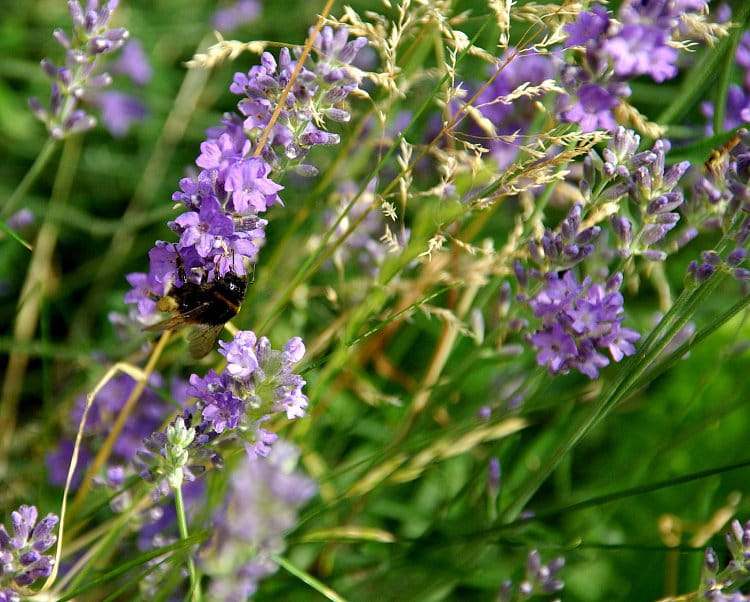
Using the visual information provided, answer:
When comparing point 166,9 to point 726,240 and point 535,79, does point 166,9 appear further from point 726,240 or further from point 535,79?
point 726,240

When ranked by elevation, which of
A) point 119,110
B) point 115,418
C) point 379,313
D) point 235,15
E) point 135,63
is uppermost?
point 379,313

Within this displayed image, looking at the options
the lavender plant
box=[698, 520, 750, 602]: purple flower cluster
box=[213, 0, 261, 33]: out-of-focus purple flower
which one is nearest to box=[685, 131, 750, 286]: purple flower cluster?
the lavender plant

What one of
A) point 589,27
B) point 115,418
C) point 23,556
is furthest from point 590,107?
point 115,418

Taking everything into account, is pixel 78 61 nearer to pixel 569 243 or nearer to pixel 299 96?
pixel 299 96

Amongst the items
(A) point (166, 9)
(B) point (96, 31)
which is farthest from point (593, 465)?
(A) point (166, 9)

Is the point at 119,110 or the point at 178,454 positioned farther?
the point at 119,110

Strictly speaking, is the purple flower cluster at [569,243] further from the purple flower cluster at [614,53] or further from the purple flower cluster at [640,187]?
the purple flower cluster at [614,53]

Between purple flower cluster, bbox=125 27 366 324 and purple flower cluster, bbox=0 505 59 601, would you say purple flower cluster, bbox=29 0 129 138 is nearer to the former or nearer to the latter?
purple flower cluster, bbox=125 27 366 324
